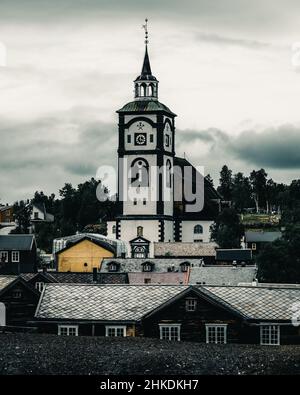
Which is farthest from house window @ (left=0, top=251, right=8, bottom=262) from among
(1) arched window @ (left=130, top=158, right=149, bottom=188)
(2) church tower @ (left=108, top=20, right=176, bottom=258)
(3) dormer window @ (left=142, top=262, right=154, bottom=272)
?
(1) arched window @ (left=130, top=158, right=149, bottom=188)

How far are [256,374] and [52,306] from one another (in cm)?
1437

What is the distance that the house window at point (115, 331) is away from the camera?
165ft

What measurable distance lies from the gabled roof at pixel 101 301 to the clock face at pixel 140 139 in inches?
2780

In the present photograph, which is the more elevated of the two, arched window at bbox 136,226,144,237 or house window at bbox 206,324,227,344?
arched window at bbox 136,226,144,237

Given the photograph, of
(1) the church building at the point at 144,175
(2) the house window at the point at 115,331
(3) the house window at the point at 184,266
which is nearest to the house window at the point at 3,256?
(1) the church building at the point at 144,175

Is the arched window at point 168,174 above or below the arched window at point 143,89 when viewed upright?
below

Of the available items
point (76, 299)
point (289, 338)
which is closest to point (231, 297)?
point (289, 338)

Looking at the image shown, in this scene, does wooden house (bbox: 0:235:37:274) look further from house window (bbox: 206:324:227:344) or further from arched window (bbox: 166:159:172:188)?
house window (bbox: 206:324:227:344)

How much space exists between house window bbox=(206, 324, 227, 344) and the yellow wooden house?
56449 mm

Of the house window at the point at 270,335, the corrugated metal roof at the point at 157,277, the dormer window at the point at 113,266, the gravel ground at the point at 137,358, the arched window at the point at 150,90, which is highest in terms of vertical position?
the arched window at the point at 150,90

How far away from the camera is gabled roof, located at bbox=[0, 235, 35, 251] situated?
345 feet

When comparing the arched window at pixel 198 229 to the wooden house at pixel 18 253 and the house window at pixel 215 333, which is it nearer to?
the wooden house at pixel 18 253

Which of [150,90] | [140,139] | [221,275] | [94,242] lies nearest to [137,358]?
[221,275]
